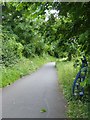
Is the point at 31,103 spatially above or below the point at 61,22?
below

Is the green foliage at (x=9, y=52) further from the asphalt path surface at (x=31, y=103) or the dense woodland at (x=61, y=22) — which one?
the dense woodland at (x=61, y=22)

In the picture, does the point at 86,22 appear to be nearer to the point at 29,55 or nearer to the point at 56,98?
the point at 56,98

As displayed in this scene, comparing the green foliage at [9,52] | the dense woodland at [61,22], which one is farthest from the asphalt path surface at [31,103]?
the green foliage at [9,52]

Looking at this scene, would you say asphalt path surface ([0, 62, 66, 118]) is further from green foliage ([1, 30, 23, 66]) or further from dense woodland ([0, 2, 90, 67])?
green foliage ([1, 30, 23, 66])

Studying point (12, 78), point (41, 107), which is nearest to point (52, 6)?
point (41, 107)

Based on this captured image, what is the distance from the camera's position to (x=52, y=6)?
7.59 metres

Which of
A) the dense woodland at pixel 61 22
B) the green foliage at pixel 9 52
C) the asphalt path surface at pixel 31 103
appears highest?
the green foliage at pixel 9 52

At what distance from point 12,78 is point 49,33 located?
6868 mm

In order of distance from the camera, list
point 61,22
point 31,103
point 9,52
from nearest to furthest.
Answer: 1. point 61,22
2. point 31,103
3. point 9,52

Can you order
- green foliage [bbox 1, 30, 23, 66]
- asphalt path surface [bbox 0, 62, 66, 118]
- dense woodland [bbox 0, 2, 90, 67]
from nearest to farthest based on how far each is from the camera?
dense woodland [bbox 0, 2, 90, 67] < asphalt path surface [bbox 0, 62, 66, 118] < green foliage [bbox 1, 30, 23, 66]

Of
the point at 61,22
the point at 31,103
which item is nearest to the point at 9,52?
the point at 31,103

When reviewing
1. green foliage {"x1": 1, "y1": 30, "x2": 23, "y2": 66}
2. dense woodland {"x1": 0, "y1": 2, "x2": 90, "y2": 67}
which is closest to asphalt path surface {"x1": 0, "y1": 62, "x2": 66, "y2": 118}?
dense woodland {"x1": 0, "y1": 2, "x2": 90, "y2": 67}

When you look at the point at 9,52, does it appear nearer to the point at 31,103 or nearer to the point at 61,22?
the point at 31,103

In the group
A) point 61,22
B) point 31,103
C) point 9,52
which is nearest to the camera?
point 61,22
